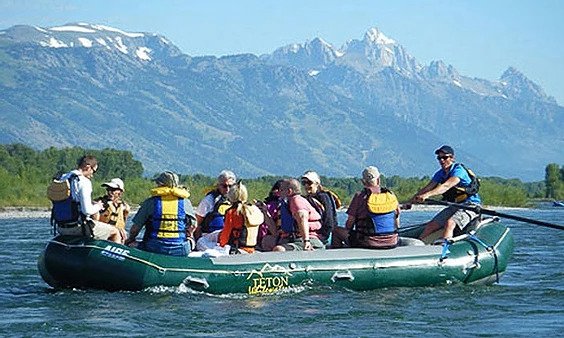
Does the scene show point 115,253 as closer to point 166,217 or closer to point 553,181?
point 166,217

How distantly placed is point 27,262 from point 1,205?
45470 millimetres

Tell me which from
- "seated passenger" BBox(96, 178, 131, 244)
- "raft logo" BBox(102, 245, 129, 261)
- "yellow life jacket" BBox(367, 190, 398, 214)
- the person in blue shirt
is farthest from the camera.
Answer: the person in blue shirt

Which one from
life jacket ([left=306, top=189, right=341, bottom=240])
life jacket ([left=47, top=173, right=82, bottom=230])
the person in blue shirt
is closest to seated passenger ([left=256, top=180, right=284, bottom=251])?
life jacket ([left=306, top=189, right=341, bottom=240])

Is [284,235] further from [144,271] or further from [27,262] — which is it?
[27,262]

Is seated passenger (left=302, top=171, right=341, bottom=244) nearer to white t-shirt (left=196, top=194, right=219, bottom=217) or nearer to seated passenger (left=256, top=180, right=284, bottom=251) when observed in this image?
seated passenger (left=256, top=180, right=284, bottom=251)

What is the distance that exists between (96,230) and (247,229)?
1.72 metres

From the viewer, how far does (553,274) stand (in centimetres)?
1694

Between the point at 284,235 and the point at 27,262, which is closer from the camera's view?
the point at 284,235

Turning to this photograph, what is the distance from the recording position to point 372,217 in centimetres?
1412

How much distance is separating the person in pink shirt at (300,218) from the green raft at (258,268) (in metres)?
0.26

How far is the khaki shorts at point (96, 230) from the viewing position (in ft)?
44.2

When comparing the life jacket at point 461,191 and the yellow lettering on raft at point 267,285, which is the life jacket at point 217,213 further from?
the life jacket at point 461,191

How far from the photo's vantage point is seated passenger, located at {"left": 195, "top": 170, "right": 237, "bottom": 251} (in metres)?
14.3

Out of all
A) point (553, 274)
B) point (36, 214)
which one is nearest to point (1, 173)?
point (36, 214)
